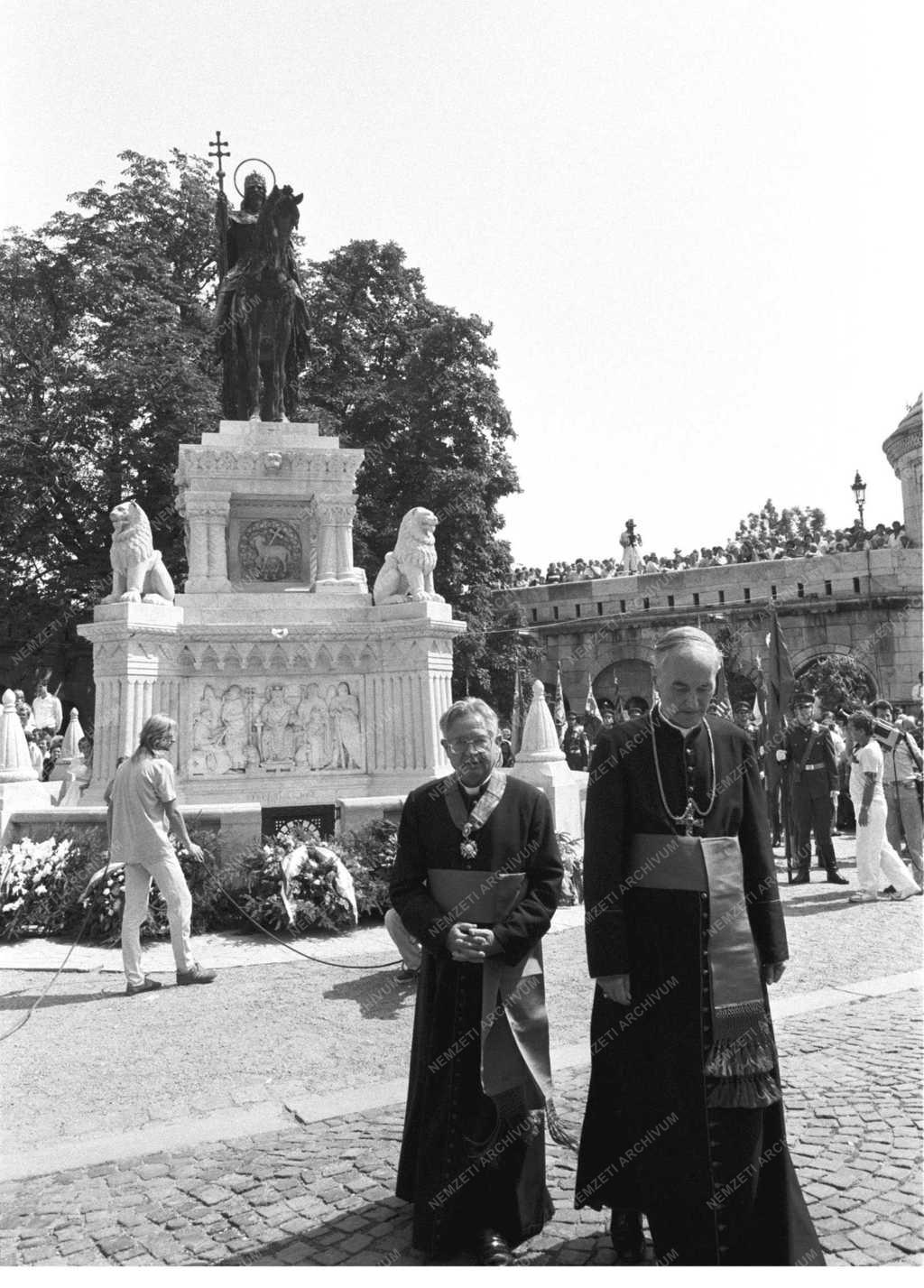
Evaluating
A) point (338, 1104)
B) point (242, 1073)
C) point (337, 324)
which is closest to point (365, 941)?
point (242, 1073)

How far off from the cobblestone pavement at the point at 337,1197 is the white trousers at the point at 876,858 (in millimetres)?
5313

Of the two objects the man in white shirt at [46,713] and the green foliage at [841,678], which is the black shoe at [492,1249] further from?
the green foliage at [841,678]

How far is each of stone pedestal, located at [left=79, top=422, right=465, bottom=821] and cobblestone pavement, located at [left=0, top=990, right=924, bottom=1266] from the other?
7.01 metres

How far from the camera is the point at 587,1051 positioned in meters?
5.60

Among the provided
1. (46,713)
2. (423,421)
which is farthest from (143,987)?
(423,421)

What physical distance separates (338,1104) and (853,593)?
109ft

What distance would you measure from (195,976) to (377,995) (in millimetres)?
1422

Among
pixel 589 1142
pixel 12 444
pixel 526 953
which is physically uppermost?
pixel 12 444

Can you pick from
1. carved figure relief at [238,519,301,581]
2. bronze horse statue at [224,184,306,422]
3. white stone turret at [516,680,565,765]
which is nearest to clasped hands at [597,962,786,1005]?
white stone turret at [516,680,565,765]

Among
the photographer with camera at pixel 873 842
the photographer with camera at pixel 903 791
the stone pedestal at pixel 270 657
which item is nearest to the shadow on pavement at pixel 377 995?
the stone pedestal at pixel 270 657

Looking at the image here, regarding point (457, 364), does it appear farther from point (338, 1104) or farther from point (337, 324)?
point (338, 1104)

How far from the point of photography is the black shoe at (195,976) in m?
7.43

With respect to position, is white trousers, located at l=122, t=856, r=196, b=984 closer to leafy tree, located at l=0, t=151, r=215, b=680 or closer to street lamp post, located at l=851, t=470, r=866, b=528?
leafy tree, located at l=0, t=151, r=215, b=680

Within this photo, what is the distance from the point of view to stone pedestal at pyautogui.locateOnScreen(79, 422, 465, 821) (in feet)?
37.8
